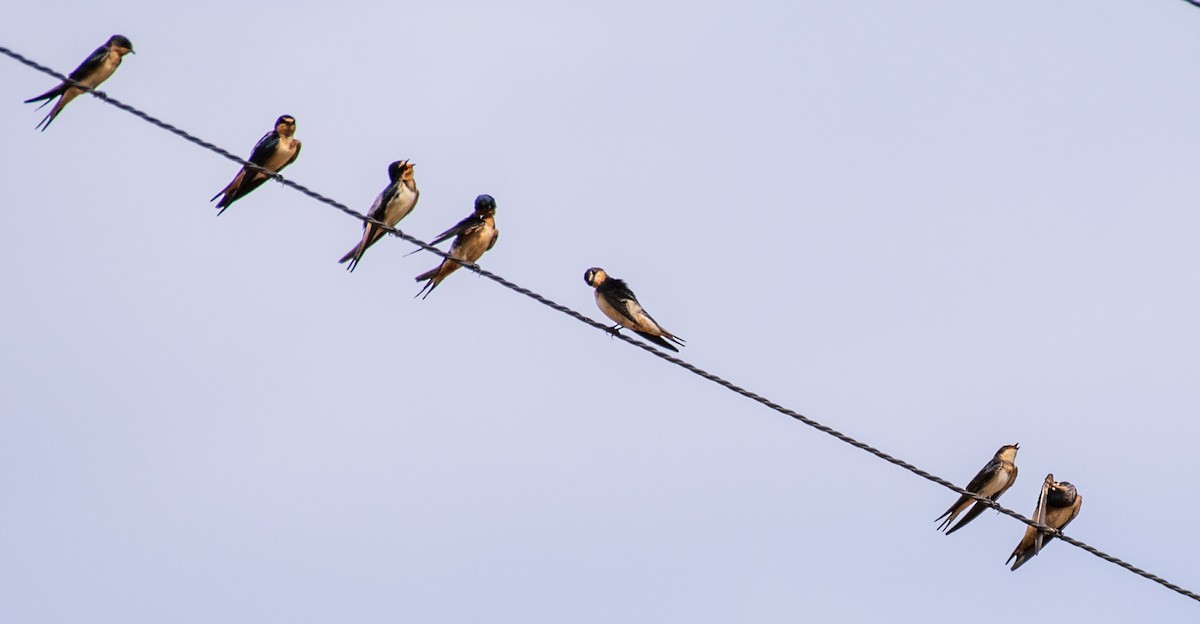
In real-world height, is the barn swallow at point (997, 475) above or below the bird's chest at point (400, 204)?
above

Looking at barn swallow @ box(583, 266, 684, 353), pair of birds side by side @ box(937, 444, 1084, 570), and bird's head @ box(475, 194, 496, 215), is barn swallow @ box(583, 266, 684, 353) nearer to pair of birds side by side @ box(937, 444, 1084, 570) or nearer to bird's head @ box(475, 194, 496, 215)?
bird's head @ box(475, 194, 496, 215)

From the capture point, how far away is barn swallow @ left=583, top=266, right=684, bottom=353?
410 inches

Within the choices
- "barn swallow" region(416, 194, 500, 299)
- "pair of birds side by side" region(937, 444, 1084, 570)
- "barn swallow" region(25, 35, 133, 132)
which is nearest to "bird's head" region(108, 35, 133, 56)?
"barn swallow" region(25, 35, 133, 132)

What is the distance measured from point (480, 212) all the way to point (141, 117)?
461 centimetres

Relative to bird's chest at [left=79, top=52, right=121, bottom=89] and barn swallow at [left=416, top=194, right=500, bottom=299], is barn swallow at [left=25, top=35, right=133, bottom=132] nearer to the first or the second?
bird's chest at [left=79, top=52, right=121, bottom=89]

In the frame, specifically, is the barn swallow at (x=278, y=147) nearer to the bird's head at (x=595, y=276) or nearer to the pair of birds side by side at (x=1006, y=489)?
the bird's head at (x=595, y=276)

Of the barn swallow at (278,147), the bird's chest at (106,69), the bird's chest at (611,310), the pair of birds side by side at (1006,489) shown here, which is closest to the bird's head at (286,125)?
the barn swallow at (278,147)

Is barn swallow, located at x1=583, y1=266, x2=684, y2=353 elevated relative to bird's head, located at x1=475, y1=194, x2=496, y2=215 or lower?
lower

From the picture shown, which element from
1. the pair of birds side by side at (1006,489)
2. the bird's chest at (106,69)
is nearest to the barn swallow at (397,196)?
the bird's chest at (106,69)

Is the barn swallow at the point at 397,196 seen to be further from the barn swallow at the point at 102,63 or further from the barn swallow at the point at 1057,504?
the barn swallow at the point at 1057,504

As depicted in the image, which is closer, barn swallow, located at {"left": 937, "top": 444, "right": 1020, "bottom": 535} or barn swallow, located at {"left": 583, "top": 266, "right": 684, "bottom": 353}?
barn swallow, located at {"left": 583, "top": 266, "right": 684, "bottom": 353}

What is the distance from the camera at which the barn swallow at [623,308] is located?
410 inches

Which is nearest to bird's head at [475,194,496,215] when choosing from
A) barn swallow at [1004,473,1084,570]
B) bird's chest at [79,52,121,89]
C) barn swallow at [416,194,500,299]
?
barn swallow at [416,194,500,299]

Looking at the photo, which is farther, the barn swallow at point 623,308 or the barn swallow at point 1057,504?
the barn swallow at point 1057,504
